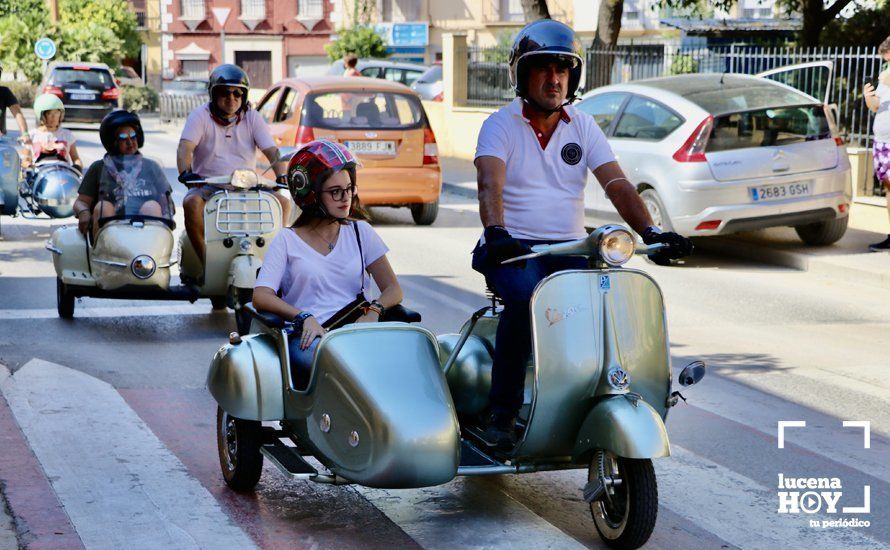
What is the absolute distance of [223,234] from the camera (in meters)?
9.16

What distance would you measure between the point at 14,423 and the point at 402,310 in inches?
94.0

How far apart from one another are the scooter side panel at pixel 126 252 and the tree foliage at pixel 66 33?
38.6 metres

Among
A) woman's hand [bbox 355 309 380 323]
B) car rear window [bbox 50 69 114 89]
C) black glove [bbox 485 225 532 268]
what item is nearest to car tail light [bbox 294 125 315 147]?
woman's hand [bbox 355 309 380 323]

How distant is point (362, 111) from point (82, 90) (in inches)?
801

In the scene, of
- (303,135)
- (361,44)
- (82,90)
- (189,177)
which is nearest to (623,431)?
(189,177)

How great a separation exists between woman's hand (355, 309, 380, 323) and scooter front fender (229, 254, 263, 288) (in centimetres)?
341

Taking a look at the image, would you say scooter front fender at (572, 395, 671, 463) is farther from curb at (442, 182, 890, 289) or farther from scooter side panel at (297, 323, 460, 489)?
curb at (442, 182, 890, 289)

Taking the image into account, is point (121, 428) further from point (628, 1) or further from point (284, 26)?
point (284, 26)

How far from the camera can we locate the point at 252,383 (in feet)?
17.4

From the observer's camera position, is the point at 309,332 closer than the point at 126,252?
Yes

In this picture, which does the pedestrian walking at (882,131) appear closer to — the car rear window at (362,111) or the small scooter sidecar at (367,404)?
the car rear window at (362,111)

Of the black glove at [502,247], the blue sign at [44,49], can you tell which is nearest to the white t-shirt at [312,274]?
the black glove at [502,247]

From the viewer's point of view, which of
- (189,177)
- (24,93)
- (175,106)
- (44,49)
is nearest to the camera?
(189,177)

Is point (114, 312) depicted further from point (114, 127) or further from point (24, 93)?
point (24, 93)
